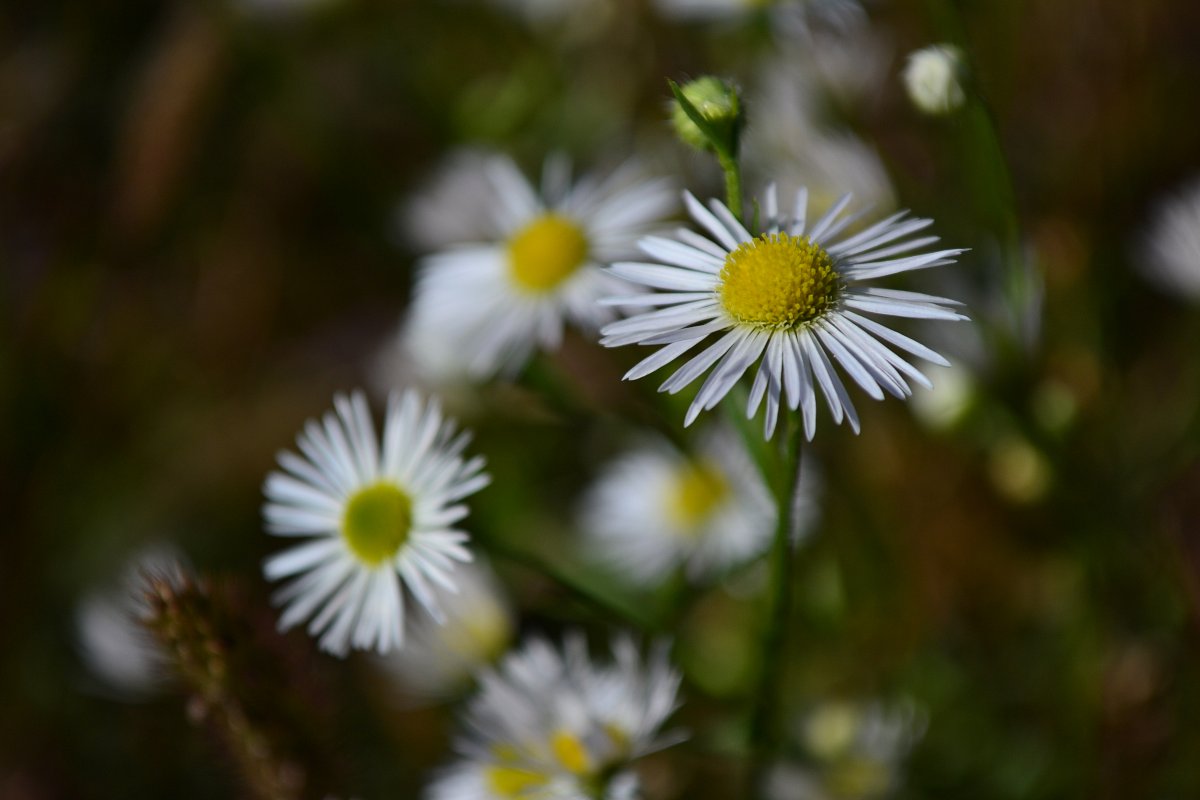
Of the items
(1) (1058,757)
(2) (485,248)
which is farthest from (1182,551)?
(2) (485,248)

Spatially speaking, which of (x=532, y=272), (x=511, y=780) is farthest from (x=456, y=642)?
(x=532, y=272)

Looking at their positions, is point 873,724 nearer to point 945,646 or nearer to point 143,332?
point 945,646

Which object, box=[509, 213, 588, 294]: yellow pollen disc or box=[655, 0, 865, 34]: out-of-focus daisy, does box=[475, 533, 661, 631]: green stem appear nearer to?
box=[509, 213, 588, 294]: yellow pollen disc

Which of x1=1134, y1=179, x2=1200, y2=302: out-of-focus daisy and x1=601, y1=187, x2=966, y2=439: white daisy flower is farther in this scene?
x1=1134, y1=179, x2=1200, y2=302: out-of-focus daisy

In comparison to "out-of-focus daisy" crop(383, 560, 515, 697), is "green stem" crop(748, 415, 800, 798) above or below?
below

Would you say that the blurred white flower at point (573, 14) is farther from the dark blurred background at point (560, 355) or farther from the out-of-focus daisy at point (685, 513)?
the out-of-focus daisy at point (685, 513)

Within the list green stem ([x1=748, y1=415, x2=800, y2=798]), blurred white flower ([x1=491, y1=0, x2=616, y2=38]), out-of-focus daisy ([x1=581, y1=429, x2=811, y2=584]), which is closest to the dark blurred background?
blurred white flower ([x1=491, y1=0, x2=616, y2=38])

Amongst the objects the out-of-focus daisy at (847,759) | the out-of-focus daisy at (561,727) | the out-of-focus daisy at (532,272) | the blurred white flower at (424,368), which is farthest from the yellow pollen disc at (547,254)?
the out-of-focus daisy at (847,759)
